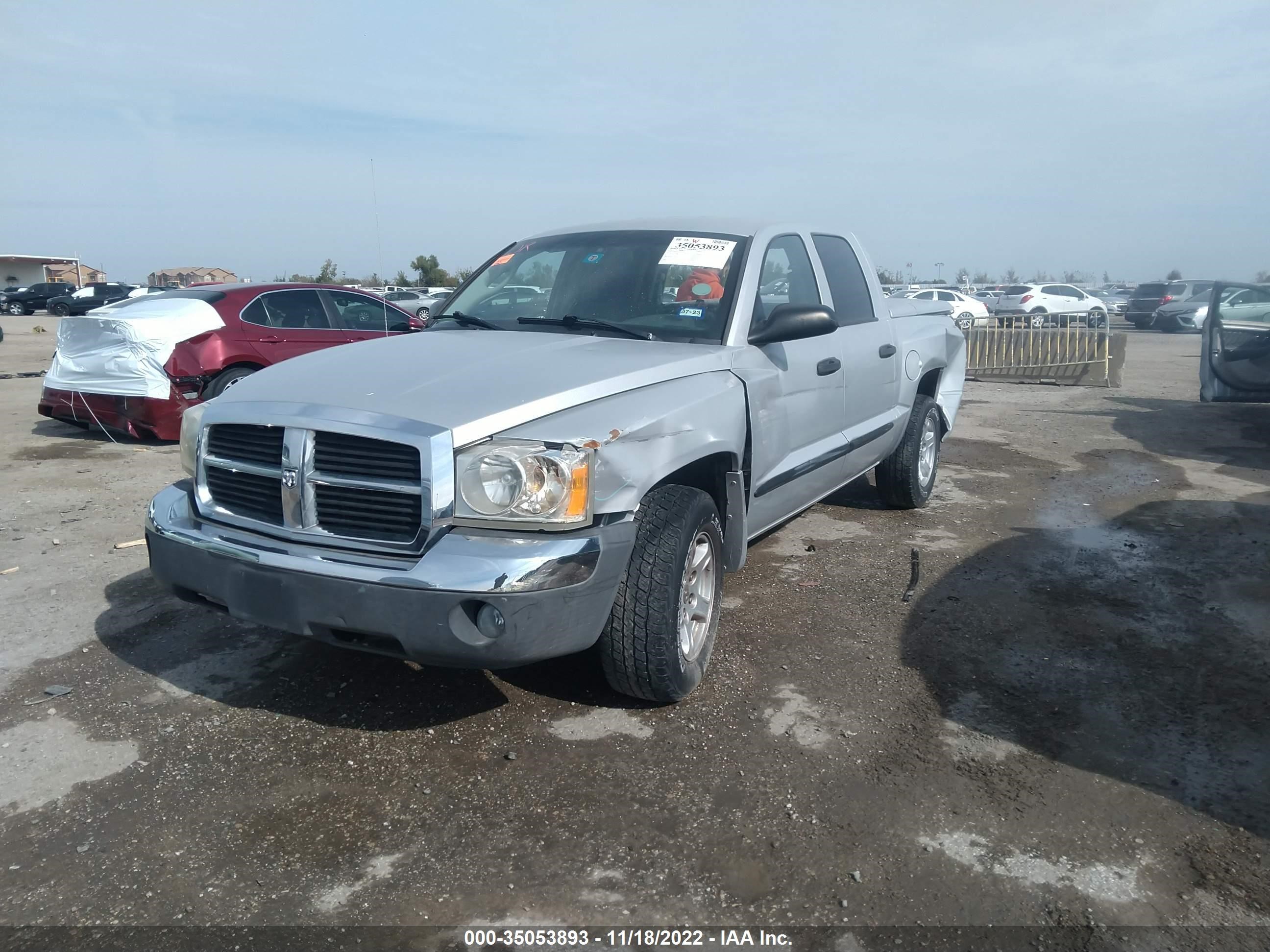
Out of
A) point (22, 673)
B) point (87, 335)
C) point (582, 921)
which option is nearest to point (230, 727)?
point (22, 673)

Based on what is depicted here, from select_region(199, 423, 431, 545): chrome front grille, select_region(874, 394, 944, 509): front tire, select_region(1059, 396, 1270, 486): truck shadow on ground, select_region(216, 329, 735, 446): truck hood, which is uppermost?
select_region(216, 329, 735, 446): truck hood

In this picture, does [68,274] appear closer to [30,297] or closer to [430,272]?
[30,297]

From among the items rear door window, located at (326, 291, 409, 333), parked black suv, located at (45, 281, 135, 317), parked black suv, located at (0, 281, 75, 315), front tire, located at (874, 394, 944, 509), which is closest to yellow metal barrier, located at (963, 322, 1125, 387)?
front tire, located at (874, 394, 944, 509)

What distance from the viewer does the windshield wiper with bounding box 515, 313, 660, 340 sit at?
407 cm

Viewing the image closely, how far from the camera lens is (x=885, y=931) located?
240 centimetres

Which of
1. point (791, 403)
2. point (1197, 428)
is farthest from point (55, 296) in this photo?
point (791, 403)

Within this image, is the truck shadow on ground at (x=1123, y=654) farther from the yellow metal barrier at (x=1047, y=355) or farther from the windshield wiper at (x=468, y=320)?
the yellow metal barrier at (x=1047, y=355)

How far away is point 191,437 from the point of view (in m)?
3.57

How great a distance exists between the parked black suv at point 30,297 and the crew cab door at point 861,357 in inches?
1876

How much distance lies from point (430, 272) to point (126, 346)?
3502 cm

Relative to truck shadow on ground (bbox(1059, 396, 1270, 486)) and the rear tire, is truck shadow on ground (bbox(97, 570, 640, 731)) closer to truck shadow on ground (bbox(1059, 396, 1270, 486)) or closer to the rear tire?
the rear tire

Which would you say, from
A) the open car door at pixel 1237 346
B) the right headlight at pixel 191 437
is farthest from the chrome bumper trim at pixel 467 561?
the open car door at pixel 1237 346

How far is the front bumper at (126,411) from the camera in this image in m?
8.16

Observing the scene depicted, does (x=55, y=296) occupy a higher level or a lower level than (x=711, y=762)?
higher
